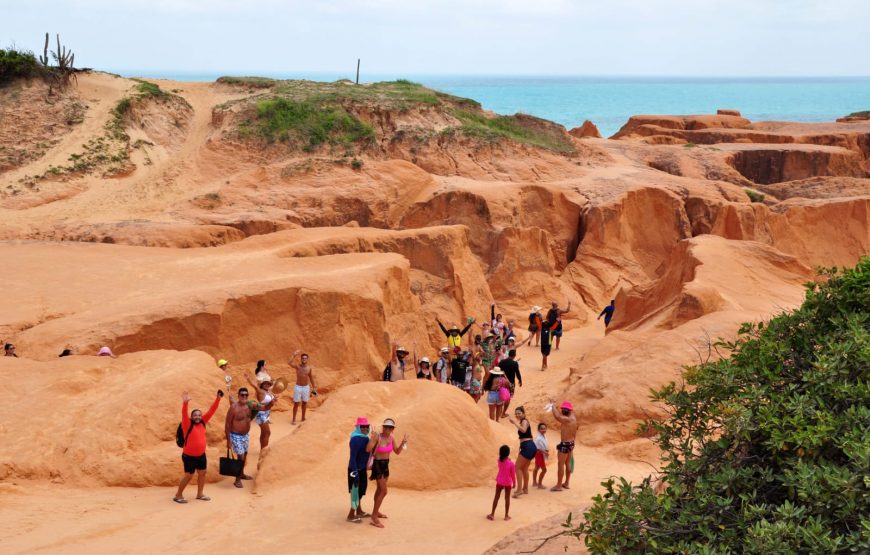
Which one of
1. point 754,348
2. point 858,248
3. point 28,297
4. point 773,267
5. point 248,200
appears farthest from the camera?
point 858,248

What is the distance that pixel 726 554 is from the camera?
5.44m

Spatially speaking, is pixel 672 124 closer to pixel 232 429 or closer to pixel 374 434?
pixel 232 429

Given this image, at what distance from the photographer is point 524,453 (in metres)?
10.5

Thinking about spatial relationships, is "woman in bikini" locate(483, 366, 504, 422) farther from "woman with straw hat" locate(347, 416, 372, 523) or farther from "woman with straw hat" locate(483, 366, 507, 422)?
"woman with straw hat" locate(347, 416, 372, 523)

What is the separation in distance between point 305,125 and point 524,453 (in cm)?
2163

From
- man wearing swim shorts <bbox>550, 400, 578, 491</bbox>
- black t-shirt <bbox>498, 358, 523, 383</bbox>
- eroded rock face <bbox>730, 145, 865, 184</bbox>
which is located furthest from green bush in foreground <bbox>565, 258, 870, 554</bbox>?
eroded rock face <bbox>730, 145, 865, 184</bbox>

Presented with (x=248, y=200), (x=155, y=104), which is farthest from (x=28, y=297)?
(x=155, y=104)

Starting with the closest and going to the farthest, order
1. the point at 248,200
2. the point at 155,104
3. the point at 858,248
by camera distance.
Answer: the point at 248,200
the point at 858,248
the point at 155,104

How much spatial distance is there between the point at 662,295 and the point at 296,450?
35.5 feet

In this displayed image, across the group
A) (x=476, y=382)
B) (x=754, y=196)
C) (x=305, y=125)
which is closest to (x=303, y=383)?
(x=476, y=382)

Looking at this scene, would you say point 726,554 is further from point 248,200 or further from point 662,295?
point 248,200

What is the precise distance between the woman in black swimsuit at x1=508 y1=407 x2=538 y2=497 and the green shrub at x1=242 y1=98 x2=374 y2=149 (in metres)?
20.1

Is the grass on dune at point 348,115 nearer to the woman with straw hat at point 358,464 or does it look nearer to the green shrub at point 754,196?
the green shrub at point 754,196

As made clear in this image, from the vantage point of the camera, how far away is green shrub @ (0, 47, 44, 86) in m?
29.3
